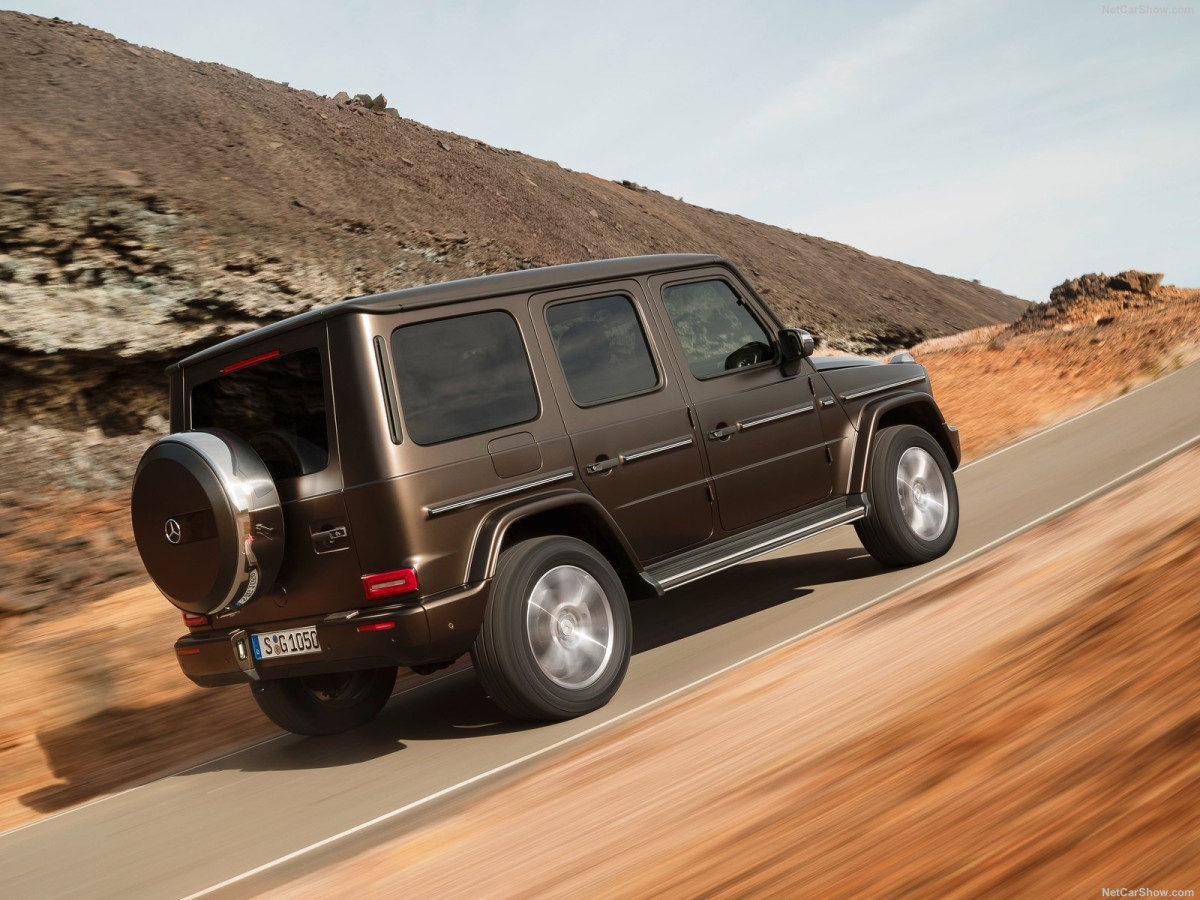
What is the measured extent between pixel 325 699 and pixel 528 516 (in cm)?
179

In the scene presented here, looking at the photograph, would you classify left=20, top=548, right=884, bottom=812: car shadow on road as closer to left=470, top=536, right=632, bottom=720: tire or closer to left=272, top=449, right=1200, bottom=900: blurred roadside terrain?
left=470, top=536, right=632, bottom=720: tire

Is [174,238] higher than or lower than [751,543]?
higher

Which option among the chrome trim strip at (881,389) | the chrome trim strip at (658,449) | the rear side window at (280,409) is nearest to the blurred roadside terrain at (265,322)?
the chrome trim strip at (658,449)

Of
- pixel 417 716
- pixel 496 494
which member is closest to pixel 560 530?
pixel 496 494

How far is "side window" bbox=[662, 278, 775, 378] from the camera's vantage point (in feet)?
21.0

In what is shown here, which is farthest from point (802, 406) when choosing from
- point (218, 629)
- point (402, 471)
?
point (218, 629)

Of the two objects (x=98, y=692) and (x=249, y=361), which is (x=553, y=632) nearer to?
(x=249, y=361)

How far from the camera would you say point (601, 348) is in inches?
236

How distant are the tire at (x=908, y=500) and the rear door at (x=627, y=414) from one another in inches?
53.9

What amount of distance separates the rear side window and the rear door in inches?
44.9

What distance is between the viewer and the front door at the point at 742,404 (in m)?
6.28

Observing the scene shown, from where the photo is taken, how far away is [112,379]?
62.3 feet

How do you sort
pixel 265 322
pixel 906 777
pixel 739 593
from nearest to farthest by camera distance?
pixel 906 777
pixel 739 593
pixel 265 322

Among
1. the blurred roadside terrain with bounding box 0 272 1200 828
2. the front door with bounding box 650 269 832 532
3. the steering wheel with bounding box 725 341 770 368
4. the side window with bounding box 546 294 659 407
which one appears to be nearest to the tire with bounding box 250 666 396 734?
the blurred roadside terrain with bounding box 0 272 1200 828
